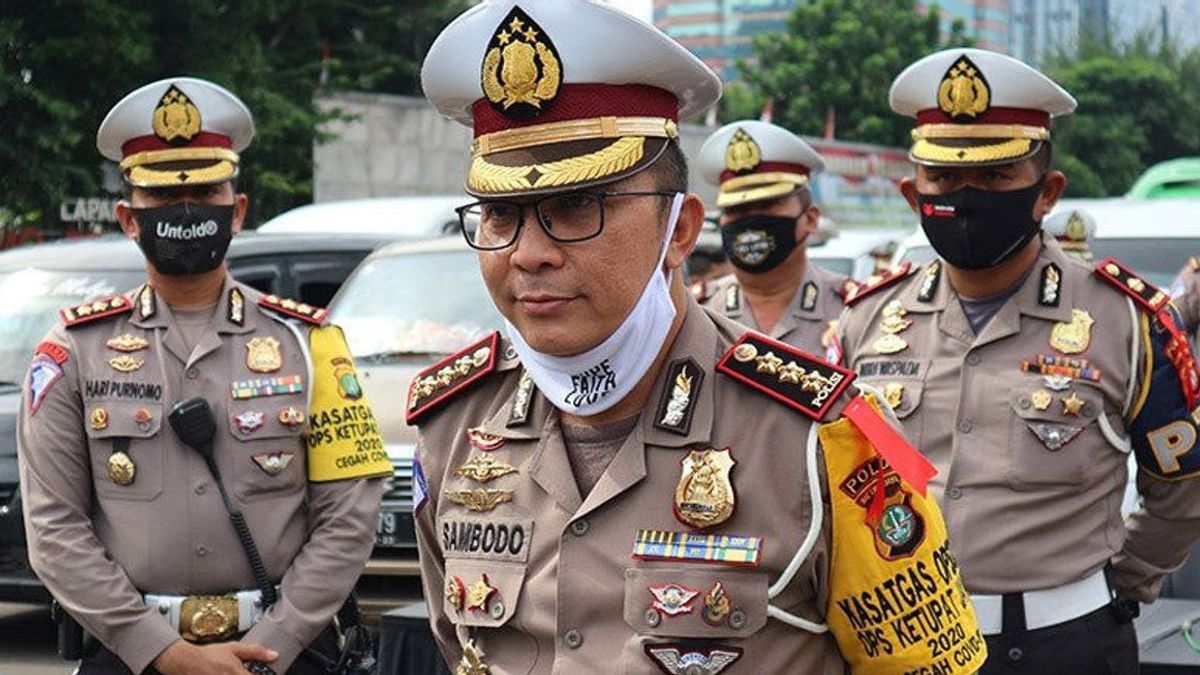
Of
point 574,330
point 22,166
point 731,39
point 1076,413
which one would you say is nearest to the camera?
point 574,330

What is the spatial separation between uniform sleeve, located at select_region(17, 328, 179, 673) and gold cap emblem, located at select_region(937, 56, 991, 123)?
91.4 inches

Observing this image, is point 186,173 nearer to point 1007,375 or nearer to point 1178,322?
point 1007,375

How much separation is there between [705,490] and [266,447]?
2.61 m

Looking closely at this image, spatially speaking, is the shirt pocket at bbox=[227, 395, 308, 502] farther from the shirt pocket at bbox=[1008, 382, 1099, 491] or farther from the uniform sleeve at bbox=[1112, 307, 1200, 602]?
the uniform sleeve at bbox=[1112, 307, 1200, 602]

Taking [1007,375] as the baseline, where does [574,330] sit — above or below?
above

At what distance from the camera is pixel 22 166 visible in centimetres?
1969

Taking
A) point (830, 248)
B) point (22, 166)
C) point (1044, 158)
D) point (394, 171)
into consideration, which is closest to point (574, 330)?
point (1044, 158)

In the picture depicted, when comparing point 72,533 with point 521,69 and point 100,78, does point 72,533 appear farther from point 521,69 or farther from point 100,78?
point 100,78

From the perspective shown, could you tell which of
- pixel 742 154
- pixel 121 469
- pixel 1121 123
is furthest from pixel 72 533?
pixel 1121 123

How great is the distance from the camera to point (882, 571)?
3.15 m

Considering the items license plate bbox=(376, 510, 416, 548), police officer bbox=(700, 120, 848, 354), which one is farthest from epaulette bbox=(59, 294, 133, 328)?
police officer bbox=(700, 120, 848, 354)

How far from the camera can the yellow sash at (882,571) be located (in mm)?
3129

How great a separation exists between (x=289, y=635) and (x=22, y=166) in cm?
1513

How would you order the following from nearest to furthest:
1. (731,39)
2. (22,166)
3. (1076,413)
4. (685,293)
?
(685,293)
(1076,413)
(22,166)
(731,39)
